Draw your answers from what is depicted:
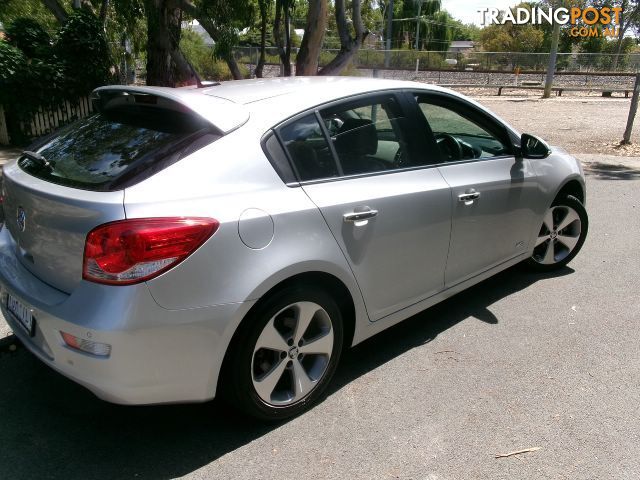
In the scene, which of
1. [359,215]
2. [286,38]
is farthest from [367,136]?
[286,38]

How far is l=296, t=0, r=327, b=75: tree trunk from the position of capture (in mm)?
8070

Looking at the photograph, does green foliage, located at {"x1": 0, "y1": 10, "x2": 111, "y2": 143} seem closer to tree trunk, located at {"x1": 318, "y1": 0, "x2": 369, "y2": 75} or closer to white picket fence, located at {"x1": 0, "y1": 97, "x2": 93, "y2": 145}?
white picket fence, located at {"x1": 0, "y1": 97, "x2": 93, "y2": 145}

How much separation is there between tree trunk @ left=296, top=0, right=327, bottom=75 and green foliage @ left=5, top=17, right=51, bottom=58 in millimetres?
5832

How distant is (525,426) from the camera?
2.96 metres

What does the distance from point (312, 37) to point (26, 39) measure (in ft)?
21.6

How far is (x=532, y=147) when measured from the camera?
436cm

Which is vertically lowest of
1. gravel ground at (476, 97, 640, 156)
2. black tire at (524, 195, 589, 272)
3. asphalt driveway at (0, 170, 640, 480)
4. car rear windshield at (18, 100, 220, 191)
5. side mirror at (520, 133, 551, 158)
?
gravel ground at (476, 97, 640, 156)

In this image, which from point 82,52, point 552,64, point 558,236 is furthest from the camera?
point 552,64

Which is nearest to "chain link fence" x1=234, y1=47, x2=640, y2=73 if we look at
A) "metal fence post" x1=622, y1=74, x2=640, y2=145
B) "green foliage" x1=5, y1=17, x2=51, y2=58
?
"green foliage" x1=5, y1=17, x2=51, y2=58

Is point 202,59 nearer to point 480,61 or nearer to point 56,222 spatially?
point 480,61

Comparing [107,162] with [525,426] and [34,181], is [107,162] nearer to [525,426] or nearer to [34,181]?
[34,181]

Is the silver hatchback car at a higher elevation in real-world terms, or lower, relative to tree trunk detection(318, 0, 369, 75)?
lower

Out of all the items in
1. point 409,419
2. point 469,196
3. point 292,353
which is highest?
point 469,196

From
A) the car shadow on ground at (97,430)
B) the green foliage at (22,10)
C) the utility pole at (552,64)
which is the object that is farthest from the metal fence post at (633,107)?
the green foliage at (22,10)
